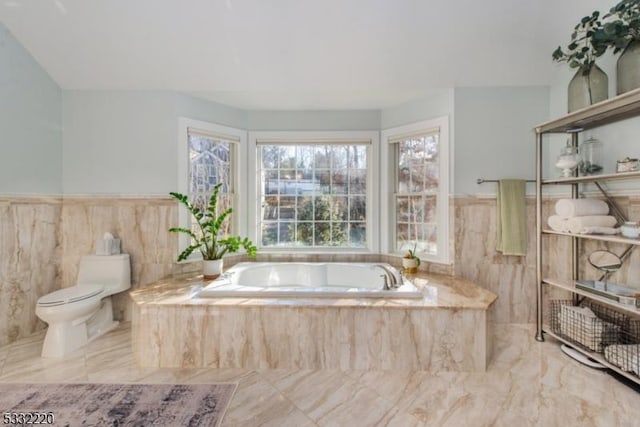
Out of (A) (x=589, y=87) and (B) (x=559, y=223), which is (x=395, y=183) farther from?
(A) (x=589, y=87)

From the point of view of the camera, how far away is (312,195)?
3.45 meters

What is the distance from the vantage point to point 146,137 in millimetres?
2834

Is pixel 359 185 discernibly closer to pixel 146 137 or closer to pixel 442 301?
pixel 442 301

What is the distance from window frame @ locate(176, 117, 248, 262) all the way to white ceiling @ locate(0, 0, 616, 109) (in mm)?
332

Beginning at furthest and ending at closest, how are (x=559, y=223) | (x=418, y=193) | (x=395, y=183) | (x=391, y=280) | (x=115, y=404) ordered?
(x=395, y=183) < (x=418, y=193) < (x=391, y=280) < (x=559, y=223) < (x=115, y=404)

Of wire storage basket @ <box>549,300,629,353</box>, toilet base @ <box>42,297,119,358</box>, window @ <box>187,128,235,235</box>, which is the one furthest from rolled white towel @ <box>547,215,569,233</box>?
toilet base @ <box>42,297,119,358</box>

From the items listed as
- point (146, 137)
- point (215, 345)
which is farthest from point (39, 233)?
point (215, 345)

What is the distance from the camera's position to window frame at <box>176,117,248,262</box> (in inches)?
114

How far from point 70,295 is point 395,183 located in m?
3.12

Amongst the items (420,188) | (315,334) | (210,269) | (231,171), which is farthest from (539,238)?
(231,171)

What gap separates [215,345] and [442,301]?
1.64 meters

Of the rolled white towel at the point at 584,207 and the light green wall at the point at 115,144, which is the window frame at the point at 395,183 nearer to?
the rolled white towel at the point at 584,207

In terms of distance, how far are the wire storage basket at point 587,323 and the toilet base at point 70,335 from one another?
3751mm

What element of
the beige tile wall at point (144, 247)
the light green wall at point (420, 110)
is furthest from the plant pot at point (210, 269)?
the light green wall at point (420, 110)
